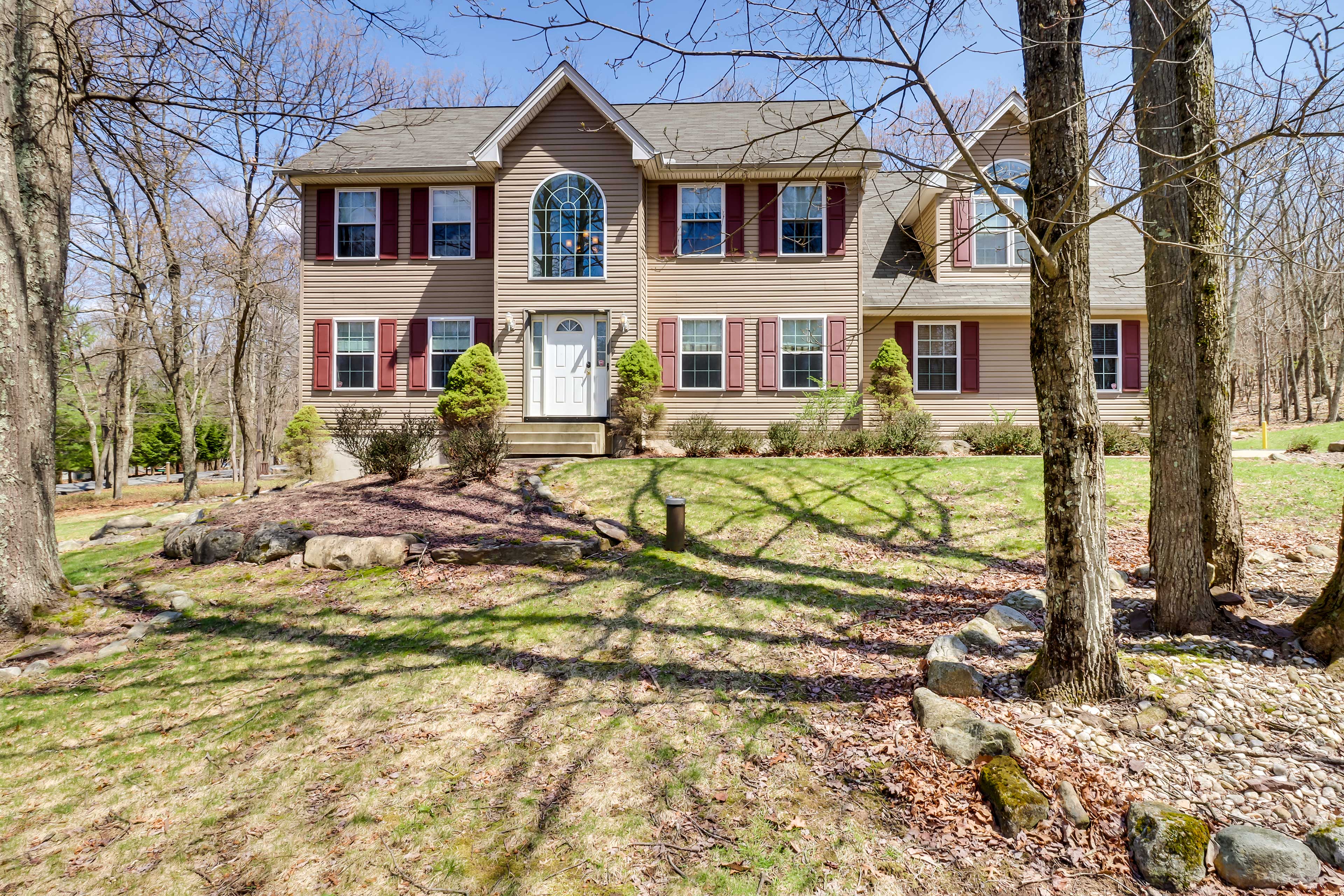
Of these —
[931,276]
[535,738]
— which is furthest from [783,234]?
[535,738]

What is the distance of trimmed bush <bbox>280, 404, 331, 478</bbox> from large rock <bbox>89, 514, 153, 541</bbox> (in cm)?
313

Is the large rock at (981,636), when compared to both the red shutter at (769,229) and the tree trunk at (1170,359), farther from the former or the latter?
the red shutter at (769,229)

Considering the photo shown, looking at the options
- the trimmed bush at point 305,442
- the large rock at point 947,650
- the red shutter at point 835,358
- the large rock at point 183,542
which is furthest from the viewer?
the red shutter at point 835,358

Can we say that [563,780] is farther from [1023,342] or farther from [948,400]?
[1023,342]

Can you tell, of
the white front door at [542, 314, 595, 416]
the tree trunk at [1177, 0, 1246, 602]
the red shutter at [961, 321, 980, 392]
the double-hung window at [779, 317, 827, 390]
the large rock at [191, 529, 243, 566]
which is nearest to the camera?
the tree trunk at [1177, 0, 1246, 602]

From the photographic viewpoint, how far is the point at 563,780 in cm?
304

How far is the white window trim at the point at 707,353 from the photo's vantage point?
13.0 meters

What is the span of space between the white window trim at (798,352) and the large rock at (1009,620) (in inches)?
340

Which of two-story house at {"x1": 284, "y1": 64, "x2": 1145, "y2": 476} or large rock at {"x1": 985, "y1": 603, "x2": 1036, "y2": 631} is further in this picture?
two-story house at {"x1": 284, "y1": 64, "x2": 1145, "y2": 476}

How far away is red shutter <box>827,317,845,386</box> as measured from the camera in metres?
12.8

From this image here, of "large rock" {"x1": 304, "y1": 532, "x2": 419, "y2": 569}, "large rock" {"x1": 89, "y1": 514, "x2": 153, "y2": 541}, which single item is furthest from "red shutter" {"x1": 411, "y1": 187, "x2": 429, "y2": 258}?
"large rock" {"x1": 304, "y1": 532, "x2": 419, "y2": 569}

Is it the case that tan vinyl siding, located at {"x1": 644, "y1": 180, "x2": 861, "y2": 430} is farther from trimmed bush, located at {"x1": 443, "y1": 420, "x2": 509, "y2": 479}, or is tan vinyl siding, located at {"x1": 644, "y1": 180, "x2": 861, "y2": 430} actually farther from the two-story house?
trimmed bush, located at {"x1": 443, "y1": 420, "x2": 509, "y2": 479}

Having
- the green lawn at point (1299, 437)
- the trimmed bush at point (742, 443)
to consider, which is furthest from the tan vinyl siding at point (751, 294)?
the green lawn at point (1299, 437)

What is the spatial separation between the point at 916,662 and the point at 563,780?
242 cm
